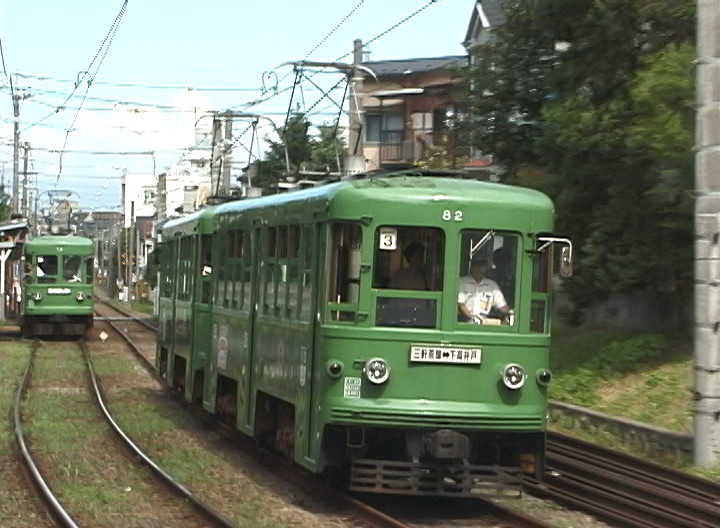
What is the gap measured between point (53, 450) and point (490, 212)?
646 cm

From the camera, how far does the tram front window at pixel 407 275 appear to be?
1098 centimetres

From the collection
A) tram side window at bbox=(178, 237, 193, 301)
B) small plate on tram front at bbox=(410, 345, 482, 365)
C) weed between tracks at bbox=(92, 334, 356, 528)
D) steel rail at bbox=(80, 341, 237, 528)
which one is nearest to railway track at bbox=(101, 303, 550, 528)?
weed between tracks at bbox=(92, 334, 356, 528)

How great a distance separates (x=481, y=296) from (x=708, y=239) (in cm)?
319

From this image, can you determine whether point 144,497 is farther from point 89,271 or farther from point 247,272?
point 89,271

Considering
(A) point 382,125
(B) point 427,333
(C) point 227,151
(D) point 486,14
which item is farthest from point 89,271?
(B) point 427,333

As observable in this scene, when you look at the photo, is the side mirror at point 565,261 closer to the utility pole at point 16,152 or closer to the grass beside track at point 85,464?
the grass beside track at point 85,464

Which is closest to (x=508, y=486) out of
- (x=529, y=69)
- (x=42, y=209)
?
(x=529, y=69)

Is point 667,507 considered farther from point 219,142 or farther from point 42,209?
point 42,209

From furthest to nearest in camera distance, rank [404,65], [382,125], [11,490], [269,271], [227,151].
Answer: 1. [404,65]
2. [382,125]
3. [227,151]
4. [269,271]
5. [11,490]

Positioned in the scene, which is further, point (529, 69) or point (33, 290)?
point (33, 290)

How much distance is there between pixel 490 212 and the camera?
36.4ft

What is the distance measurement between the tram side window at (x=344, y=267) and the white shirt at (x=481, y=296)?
0.83m

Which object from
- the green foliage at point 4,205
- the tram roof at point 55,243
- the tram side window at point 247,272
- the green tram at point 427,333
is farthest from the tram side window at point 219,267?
the green foliage at point 4,205

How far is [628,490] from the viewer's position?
1205 centimetres
